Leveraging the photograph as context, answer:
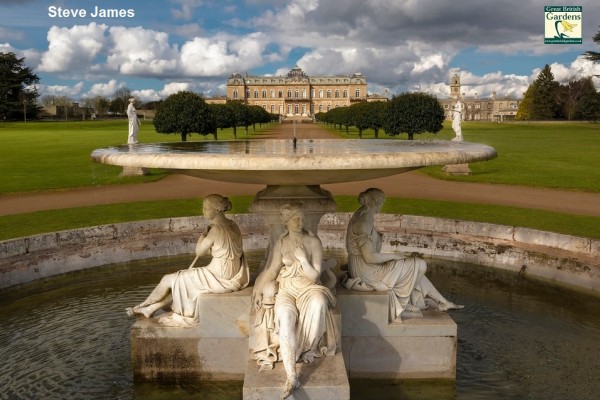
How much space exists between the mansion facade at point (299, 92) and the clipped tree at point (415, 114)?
98750mm

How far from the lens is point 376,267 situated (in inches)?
218

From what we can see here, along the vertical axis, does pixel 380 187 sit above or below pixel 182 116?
below

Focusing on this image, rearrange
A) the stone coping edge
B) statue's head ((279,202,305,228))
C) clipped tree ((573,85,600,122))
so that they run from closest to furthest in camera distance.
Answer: statue's head ((279,202,305,228)) → the stone coping edge → clipped tree ((573,85,600,122))

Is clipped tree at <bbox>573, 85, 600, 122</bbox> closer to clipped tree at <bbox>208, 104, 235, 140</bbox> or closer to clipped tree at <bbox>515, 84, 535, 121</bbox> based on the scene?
clipped tree at <bbox>515, 84, 535, 121</bbox>

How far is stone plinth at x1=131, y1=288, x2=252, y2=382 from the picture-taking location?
5.30 m

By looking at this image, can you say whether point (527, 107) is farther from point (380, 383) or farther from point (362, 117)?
point (380, 383)

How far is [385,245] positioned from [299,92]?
397 ft

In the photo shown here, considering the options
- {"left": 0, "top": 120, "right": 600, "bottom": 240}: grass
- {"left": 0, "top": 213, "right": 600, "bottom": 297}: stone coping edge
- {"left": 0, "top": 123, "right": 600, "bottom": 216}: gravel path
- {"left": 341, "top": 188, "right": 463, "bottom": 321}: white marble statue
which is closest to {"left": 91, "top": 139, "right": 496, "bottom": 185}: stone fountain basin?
{"left": 341, "top": 188, "right": 463, "bottom": 321}: white marble statue

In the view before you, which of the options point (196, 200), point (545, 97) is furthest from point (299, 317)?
point (545, 97)

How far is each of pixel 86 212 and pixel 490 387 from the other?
9.74m

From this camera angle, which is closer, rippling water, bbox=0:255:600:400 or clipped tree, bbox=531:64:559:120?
rippling water, bbox=0:255:600:400

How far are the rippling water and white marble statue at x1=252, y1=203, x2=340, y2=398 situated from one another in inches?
27.9

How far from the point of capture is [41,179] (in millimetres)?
19250

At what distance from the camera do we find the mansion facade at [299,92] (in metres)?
126
